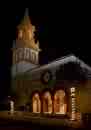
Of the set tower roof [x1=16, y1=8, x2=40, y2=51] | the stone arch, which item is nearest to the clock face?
the stone arch

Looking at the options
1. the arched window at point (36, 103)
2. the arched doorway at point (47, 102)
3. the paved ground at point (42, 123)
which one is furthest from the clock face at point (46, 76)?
the paved ground at point (42, 123)

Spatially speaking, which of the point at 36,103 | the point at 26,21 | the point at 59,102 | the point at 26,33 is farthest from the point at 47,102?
the point at 26,21

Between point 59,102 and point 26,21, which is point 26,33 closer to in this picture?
point 26,21

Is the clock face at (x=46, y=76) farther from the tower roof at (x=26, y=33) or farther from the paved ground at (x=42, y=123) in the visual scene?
the paved ground at (x=42, y=123)

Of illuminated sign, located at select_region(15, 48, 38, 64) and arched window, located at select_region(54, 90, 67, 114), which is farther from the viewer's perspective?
illuminated sign, located at select_region(15, 48, 38, 64)

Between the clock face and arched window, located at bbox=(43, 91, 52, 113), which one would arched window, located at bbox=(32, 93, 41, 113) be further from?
the clock face

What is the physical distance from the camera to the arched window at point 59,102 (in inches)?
1367

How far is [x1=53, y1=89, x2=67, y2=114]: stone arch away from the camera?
3459 centimetres

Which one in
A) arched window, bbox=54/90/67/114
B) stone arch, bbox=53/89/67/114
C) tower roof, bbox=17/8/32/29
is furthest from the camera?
tower roof, bbox=17/8/32/29

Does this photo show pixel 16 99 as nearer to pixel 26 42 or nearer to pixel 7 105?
pixel 7 105

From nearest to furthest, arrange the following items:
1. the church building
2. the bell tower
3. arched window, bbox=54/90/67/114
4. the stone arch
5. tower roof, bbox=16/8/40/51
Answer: the church building < the stone arch < arched window, bbox=54/90/67/114 < the bell tower < tower roof, bbox=16/8/40/51

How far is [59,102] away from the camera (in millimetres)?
35000

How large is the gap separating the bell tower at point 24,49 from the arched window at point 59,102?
11083 millimetres

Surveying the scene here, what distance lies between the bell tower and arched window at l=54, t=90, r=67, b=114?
11.1 meters
